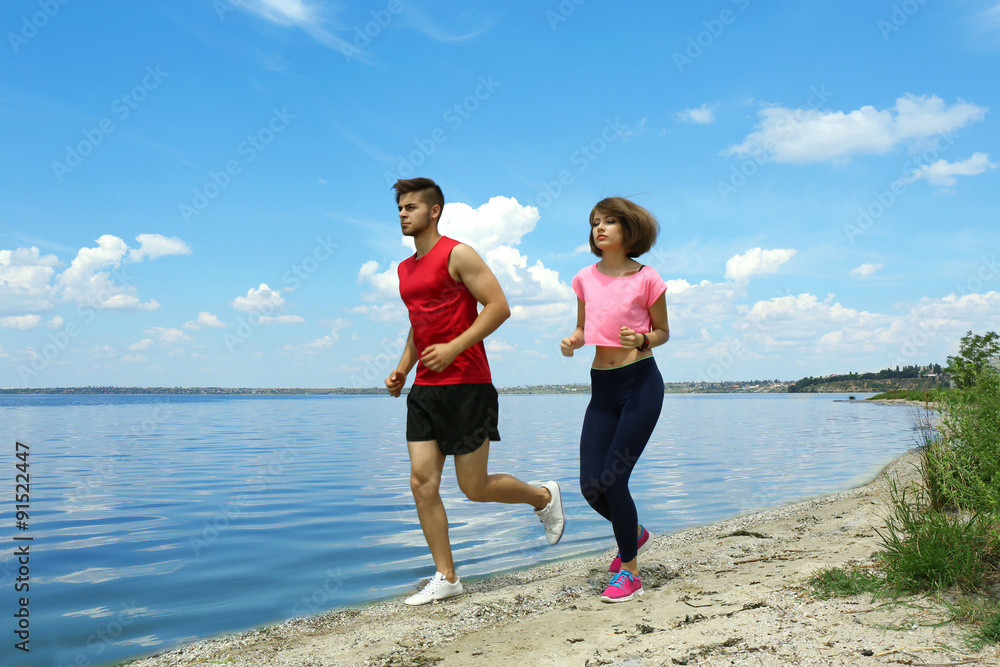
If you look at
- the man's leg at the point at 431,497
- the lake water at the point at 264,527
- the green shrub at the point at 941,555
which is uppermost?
the man's leg at the point at 431,497

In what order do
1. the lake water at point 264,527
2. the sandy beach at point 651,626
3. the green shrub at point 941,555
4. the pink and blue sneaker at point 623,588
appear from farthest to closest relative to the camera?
1. the lake water at point 264,527
2. the pink and blue sneaker at point 623,588
3. the green shrub at point 941,555
4. the sandy beach at point 651,626

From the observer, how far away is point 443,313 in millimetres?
3949

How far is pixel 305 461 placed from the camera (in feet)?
46.8

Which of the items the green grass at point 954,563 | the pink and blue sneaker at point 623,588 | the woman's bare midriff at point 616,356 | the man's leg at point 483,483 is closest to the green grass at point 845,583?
the green grass at point 954,563

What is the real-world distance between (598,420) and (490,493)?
84 centimetres

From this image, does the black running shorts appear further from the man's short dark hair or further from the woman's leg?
the man's short dark hair

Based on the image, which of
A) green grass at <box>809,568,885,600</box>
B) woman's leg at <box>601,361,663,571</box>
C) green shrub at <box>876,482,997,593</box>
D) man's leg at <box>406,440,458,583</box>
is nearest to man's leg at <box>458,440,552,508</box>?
man's leg at <box>406,440,458,583</box>

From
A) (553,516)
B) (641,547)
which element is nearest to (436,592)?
(553,516)

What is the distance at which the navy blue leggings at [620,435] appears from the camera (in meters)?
3.72

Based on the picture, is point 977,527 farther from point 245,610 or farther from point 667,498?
point 667,498

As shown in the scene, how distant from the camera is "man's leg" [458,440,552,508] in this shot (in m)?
3.93

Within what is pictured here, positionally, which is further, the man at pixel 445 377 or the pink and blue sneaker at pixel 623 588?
the man at pixel 445 377

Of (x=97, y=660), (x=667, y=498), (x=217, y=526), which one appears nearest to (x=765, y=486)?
(x=667, y=498)

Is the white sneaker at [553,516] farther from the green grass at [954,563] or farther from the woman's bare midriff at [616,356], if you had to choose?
the green grass at [954,563]
